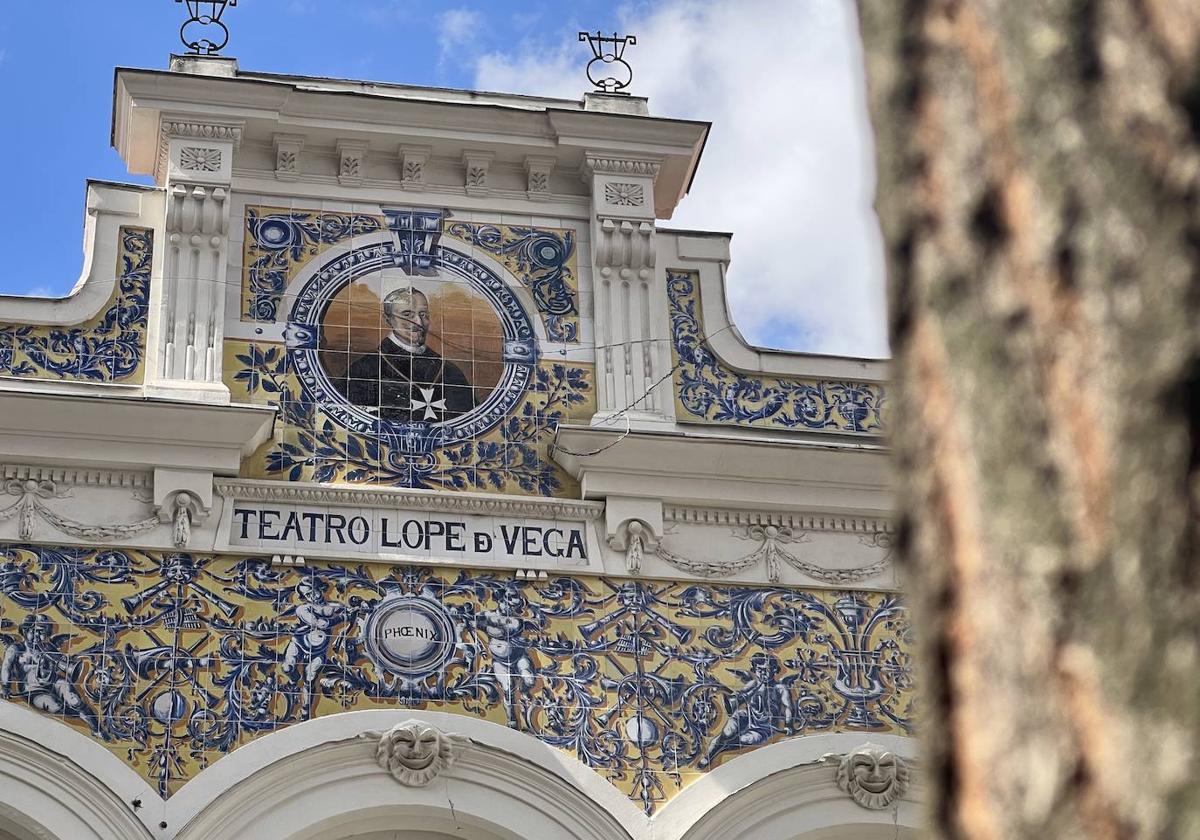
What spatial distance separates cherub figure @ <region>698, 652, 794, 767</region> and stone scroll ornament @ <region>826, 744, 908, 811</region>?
1.03 feet

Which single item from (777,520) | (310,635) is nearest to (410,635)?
(310,635)

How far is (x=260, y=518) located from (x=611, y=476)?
1787 mm

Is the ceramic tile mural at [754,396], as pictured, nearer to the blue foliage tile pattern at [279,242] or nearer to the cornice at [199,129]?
the blue foliage tile pattern at [279,242]

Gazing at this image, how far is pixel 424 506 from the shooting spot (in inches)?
368

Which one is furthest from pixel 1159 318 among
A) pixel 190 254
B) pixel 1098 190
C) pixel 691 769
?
pixel 190 254

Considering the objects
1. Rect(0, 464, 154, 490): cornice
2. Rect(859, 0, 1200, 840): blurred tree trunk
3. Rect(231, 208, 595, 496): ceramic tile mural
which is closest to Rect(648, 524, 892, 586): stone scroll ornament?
Rect(231, 208, 595, 496): ceramic tile mural

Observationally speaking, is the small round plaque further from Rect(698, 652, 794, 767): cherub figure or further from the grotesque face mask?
the grotesque face mask

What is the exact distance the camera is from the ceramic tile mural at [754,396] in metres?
10.0

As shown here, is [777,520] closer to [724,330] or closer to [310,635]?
[724,330]

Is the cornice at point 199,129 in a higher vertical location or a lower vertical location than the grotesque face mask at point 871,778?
higher

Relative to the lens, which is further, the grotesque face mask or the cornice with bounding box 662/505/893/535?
the cornice with bounding box 662/505/893/535

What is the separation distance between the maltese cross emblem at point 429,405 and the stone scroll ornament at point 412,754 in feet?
5.81

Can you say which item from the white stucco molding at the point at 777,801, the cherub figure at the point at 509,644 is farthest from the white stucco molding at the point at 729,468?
the white stucco molding at the point at 777,801

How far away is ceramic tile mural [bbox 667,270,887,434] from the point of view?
10.0 metres
